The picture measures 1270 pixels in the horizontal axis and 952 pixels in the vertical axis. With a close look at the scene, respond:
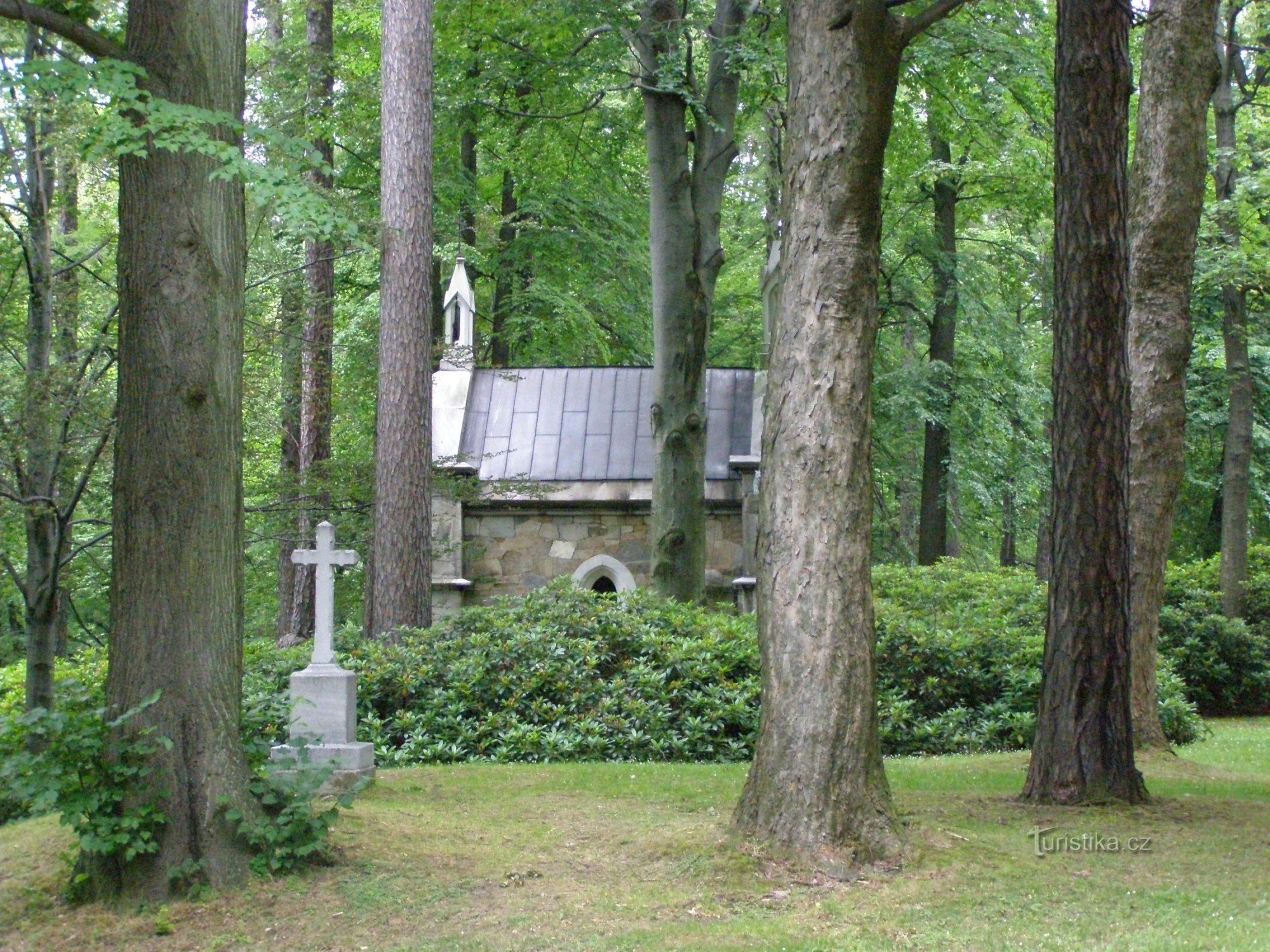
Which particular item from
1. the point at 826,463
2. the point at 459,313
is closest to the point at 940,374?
the point at 459,313

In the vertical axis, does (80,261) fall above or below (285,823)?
above

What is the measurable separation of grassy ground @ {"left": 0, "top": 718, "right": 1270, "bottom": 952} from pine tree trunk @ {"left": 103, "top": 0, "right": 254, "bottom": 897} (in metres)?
0.48

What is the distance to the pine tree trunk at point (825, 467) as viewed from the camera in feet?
18.9

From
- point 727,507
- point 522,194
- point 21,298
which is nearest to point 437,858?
point 21,298

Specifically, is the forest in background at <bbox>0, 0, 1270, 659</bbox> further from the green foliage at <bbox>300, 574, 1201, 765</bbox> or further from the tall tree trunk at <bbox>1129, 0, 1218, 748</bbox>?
the tall tree trunk at <bbox>1129, 0, 1218, 748</bbox>

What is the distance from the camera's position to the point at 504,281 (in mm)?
21109

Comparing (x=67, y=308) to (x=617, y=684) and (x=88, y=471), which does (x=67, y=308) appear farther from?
(x=617, y=684)

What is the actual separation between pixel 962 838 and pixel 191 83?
17.1ft

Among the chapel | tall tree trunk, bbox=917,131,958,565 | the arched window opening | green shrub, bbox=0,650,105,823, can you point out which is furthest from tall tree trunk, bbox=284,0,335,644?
tall tree trunk, bbox=917,131,958,565

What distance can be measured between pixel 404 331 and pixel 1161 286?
6.62 meters

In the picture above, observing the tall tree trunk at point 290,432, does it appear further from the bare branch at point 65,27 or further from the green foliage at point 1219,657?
the green foliage at point 1219,657

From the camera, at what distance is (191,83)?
5.67 m

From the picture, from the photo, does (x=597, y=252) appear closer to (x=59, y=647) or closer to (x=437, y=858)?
(x=59, y=647)

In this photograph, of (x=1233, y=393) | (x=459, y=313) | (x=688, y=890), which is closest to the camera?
(x=688, y=890)
